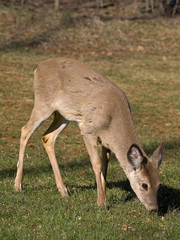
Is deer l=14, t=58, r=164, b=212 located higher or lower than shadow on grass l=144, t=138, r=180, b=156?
higher

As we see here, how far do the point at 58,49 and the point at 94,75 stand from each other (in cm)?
1262

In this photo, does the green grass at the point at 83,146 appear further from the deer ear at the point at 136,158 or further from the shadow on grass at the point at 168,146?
the deer ear at the point at 136,158

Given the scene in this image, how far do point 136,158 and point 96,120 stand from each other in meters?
0.80

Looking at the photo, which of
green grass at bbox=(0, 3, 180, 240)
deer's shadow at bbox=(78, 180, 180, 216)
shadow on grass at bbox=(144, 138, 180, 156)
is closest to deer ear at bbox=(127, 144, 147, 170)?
green grass at bbox=(0, 3, 180, 240)

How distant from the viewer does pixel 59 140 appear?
35.6 ft

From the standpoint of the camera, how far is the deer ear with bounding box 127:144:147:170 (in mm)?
6506

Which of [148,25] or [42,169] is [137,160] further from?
[148,25]

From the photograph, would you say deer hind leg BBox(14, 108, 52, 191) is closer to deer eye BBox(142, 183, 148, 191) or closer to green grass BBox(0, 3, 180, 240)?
green grass BBox(0, 3, 180, 240)

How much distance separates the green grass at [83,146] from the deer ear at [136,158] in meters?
0.56

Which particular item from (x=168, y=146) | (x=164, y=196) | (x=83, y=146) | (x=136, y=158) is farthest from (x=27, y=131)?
(x=168, y=146)

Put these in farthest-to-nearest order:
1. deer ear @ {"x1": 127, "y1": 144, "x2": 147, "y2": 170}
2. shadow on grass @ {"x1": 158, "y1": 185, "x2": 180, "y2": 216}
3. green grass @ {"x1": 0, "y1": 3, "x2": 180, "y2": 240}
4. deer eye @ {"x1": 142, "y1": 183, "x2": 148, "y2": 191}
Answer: shadow on grass @ {"x1": 158, "y1": 185, "x2": 180, "y2": 216}, deer eye @ {"x1": 142, "y1": 183, "x2": 148, "y2": 191}, deer ear @ {"x1": 127, "y1": 144, "x2": 147, "y2": 170}, green grass @ {"x1": 0, "y1": 3, "x2": 180, "y2": 240}

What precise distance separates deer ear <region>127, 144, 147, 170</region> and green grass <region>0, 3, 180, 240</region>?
561mm

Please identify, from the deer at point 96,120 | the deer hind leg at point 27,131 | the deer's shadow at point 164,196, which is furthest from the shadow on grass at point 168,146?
the deer hind leg at point 27,131

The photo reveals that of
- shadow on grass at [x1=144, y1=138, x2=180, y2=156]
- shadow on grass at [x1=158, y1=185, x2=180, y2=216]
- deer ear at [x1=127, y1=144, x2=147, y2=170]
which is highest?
deer ear at [x1=127, y1=144, x2=147, y2=170]
